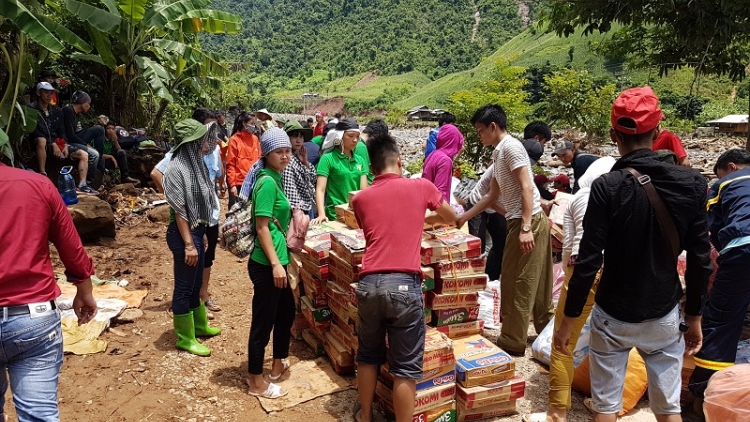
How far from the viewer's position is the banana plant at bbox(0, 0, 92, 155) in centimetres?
574

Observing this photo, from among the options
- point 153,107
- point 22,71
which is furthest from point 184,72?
point 22,71

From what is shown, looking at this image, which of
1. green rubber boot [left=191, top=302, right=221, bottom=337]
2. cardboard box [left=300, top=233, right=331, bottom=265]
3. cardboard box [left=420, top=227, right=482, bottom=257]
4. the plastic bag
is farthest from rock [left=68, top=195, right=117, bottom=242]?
the plastic bag

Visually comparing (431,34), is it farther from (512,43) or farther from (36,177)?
(36,177)

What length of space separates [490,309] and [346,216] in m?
1.64

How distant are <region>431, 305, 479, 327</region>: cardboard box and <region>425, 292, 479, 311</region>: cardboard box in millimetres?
31

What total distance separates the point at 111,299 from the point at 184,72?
8480 mm

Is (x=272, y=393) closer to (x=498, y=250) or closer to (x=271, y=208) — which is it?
(x=271, y=208)

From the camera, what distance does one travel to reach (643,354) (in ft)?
8.11

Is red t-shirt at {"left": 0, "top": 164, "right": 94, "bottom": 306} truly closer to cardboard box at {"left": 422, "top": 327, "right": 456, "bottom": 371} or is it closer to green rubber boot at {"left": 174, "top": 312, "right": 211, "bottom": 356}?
green rubber boot at {"left": 174, "top": 312, "right": 211, "bottom": 356}

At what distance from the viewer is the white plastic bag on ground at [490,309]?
189 inches

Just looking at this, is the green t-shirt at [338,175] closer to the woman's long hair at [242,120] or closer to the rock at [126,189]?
the woman's long hair at [242,120]

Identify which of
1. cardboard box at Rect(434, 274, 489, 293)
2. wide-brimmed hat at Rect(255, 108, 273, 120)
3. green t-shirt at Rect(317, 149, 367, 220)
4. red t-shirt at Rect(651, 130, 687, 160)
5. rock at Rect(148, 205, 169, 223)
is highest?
red t-shirt at Rect(651, 130, 687, 160)

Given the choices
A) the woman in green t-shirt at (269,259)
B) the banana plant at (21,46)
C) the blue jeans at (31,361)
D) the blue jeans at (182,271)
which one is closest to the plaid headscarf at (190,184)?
the blue jeans at (182,271)

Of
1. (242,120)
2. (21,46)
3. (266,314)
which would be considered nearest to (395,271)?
(266,314)
